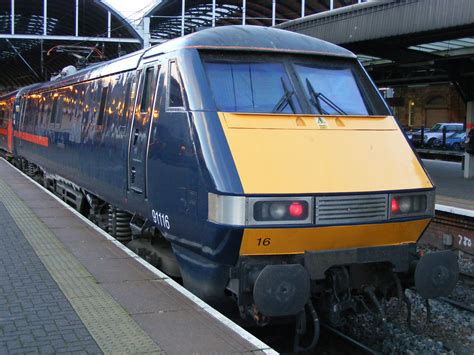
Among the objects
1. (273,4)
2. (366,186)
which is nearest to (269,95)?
(366,186)

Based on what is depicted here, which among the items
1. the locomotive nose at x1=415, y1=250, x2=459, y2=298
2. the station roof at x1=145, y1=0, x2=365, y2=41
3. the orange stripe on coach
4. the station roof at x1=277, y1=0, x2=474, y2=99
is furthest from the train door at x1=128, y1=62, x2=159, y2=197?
the station roof at x1=145, y1=0, x2=365, y2=41

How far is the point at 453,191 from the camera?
13.2 metres

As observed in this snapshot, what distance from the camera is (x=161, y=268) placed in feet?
21.0

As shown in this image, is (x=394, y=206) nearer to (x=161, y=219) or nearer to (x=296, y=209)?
(x=296, y=209)

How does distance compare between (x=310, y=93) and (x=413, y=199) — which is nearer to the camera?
(x=413, y=199)

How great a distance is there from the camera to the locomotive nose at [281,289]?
4.32 m

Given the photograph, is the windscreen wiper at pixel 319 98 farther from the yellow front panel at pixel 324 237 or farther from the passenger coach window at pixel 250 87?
the yellow front panel at pixel 324 237

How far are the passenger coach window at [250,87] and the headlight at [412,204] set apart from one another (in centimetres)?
129

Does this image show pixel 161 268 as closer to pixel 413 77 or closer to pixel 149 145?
pixel 149 145

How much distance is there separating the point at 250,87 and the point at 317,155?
3.35 feet

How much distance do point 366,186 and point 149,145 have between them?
2.33 m

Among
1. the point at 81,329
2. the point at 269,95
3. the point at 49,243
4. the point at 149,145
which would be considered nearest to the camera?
the point at 81,329

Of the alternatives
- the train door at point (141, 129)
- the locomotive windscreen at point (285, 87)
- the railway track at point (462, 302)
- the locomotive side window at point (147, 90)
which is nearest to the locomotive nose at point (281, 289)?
the locomotive windscreen at point (285, 87)

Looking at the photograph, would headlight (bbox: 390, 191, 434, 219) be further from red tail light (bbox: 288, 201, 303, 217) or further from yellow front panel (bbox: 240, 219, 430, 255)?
red tail light (bbox: 288, 201, 303, 217)
